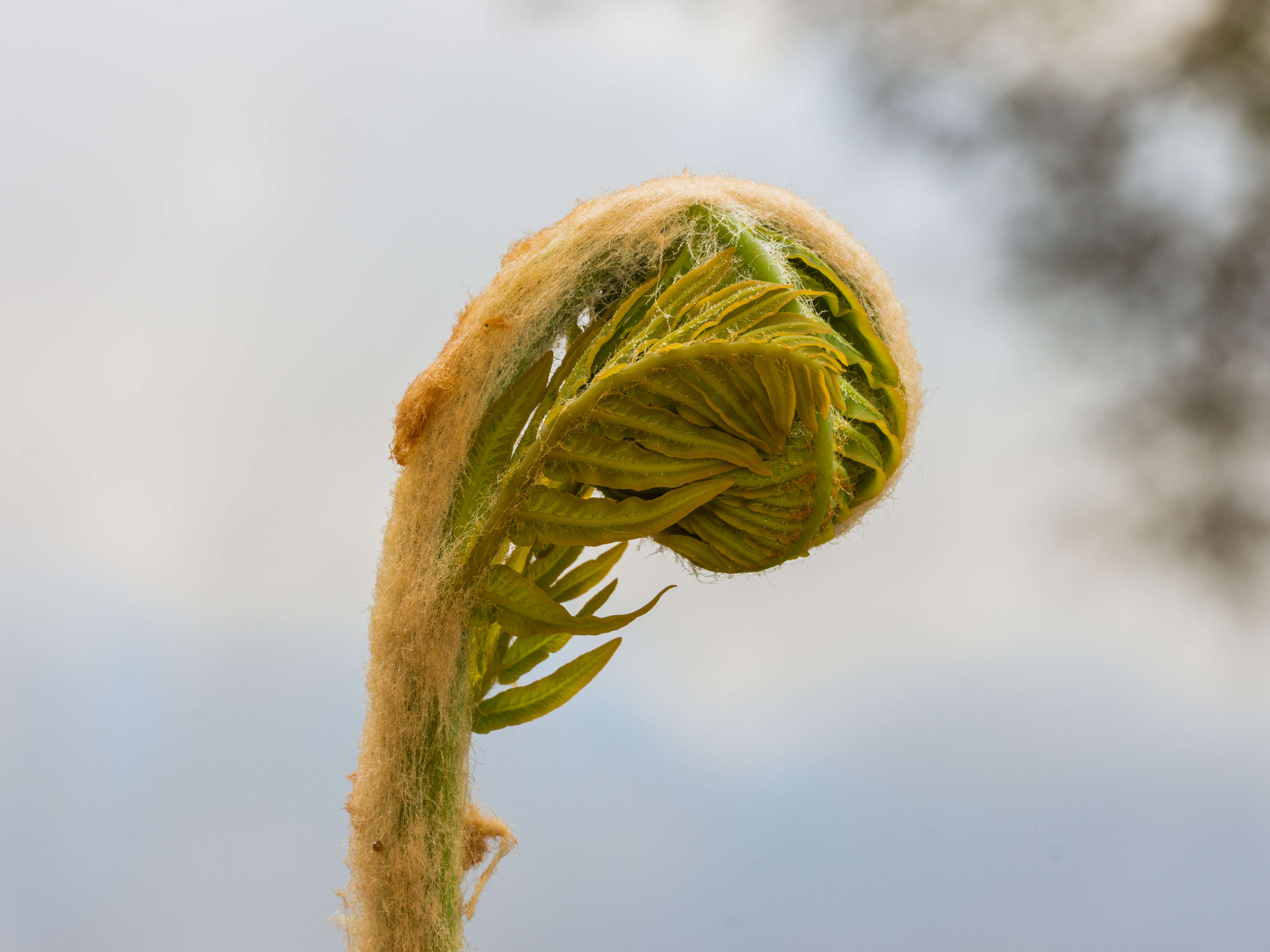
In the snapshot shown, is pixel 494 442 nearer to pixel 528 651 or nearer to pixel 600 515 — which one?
pixel 600 515

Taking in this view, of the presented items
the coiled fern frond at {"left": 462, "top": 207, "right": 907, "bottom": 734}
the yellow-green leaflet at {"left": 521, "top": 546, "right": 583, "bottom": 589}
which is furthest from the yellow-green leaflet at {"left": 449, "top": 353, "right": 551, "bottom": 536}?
the yellow-green leaflet at {"left": 521, "top": 546, "right": 583, "bottom": 589}

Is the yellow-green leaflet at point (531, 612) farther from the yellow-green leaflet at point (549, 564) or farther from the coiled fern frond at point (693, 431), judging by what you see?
the yellow-green leaflet at point (549, 564)

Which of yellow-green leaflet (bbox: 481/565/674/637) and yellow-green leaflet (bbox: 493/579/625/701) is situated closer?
yellow-green leaflet (bbox: 481/565/674/637)

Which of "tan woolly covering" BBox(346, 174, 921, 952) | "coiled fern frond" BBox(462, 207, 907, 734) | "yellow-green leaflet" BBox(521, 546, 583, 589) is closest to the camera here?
"coiled fern frond" BBox(462, 207, 907, 734)

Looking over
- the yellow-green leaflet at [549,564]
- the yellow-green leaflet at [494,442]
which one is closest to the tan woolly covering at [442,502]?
the yellow-green leaflet at [494,442]

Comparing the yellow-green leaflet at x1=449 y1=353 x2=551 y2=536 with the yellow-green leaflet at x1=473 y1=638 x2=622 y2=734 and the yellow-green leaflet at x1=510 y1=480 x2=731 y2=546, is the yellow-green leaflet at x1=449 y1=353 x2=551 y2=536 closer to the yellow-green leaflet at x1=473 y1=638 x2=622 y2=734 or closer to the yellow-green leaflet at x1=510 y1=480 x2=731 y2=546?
the yellow-green leaflet at x1=510 y1=480 x2=731 y2=546

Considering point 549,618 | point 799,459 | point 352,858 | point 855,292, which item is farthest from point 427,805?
point 855,292

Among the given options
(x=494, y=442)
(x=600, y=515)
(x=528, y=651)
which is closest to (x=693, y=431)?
(x=600, y=515)
